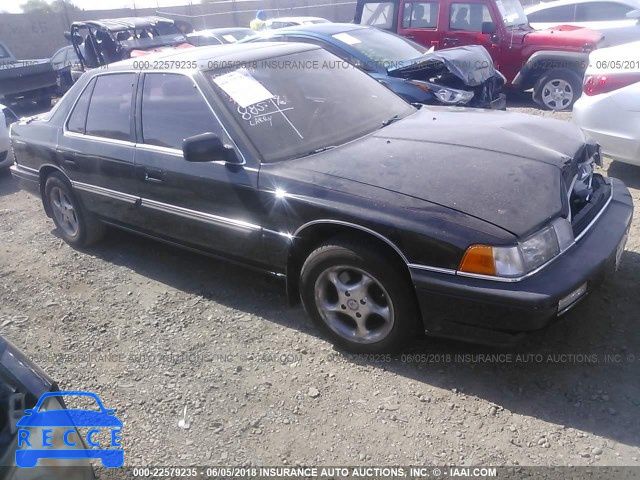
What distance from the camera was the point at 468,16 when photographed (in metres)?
8.84

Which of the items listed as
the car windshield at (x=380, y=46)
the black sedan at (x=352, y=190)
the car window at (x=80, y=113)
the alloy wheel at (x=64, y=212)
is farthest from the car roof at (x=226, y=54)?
the car windshield at (x=380, y=46)

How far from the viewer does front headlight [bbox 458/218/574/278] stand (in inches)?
98.8

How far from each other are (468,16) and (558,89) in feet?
6.14

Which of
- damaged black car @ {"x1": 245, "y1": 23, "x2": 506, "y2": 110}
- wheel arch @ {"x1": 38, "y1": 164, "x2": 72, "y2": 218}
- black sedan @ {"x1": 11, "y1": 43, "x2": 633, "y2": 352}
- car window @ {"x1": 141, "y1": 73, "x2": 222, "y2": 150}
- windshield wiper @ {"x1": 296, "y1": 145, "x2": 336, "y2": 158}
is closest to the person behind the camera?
black sedan @ {"x1": 11, "y1": 43, "x2": 633, "y2": 352}

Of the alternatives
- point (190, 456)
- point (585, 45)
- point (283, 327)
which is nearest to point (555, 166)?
point (283, 327)

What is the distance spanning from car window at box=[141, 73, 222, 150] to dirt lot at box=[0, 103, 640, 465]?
1128 millimetres

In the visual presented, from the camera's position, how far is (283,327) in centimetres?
350

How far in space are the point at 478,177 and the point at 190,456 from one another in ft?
6.53

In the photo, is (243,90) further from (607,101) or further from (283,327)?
(607,101)

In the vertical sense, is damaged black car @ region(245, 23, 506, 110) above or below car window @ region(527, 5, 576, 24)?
below

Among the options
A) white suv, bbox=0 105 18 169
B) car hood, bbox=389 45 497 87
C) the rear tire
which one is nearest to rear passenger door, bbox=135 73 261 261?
car hood, bbox=389 45 497 87

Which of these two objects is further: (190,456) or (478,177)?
(478,177)

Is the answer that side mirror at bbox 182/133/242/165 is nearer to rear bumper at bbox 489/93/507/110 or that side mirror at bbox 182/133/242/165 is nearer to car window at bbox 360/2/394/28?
rear bumper at bbox 489/93/507/110

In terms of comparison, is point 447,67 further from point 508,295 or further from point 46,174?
point 508,295
